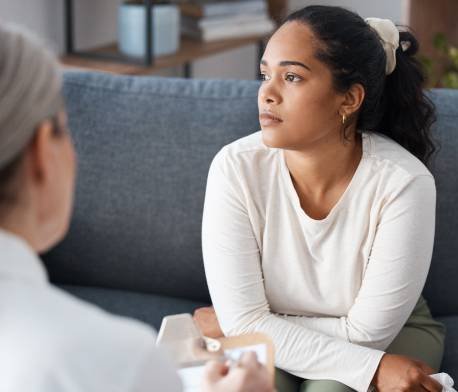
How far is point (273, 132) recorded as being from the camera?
1600 millimetres

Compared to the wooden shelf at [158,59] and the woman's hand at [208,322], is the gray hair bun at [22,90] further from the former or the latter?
the wooden shelf at [158,59]

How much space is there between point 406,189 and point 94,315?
3.12ft

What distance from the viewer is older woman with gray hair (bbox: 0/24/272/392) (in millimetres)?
731

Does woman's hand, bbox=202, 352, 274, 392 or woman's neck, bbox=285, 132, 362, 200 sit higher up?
woman's hand, bbox=202, 352, 274, 392

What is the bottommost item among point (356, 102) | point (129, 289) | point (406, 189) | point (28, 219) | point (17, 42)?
point (129, 289)

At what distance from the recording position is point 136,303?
6.46 ft

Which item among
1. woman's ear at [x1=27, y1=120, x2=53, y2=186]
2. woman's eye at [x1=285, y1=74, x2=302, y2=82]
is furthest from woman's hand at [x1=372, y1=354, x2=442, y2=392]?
woman's ear at [x1=27, y1=120, x2=53, y2=186]

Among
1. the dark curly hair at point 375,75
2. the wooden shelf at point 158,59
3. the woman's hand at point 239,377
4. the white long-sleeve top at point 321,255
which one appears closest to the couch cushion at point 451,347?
the white long-sleeve top at point 321,255

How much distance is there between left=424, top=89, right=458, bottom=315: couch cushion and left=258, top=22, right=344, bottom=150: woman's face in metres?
0.35

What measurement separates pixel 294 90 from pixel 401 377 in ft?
1.78

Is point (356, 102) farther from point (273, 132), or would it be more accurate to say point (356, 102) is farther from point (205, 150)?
point (205, 150)

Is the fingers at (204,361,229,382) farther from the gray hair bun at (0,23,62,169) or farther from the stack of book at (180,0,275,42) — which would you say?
the stack of book at (180,0,275,42)

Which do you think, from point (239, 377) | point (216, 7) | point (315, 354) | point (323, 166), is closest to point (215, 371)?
point (239, 377)

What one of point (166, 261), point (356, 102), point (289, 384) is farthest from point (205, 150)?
point (289, 384)
